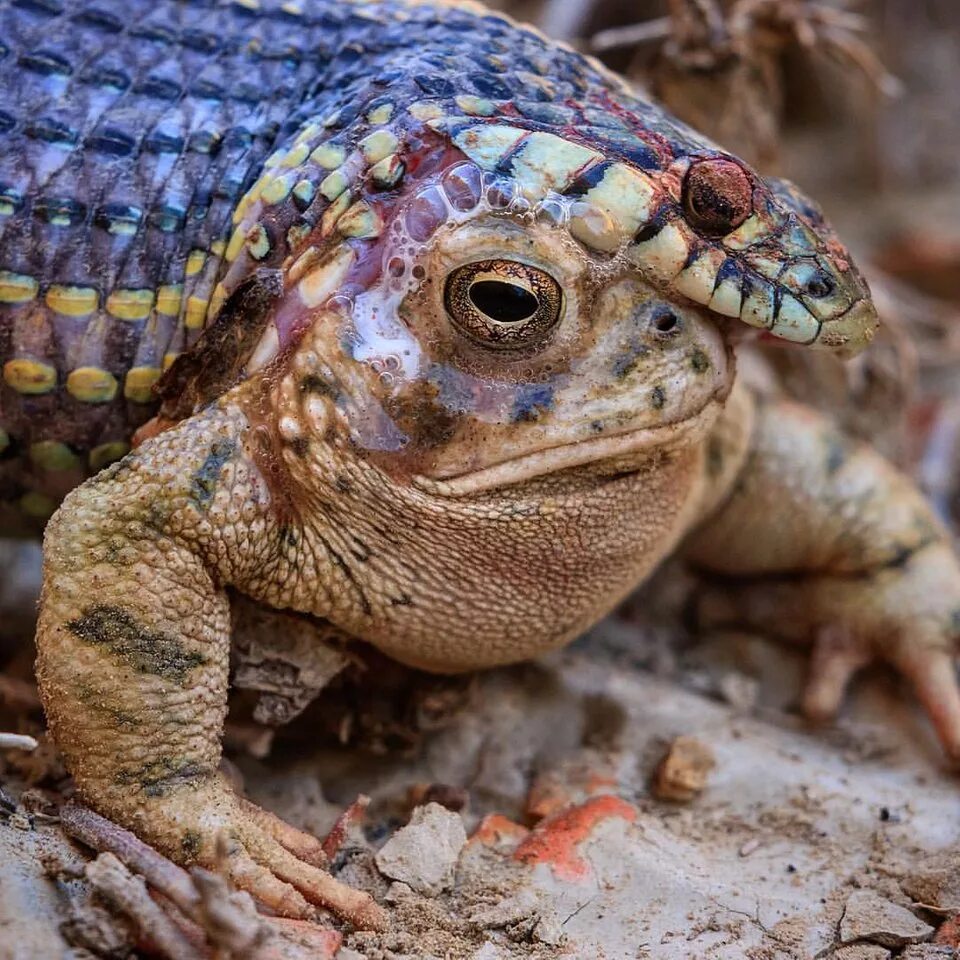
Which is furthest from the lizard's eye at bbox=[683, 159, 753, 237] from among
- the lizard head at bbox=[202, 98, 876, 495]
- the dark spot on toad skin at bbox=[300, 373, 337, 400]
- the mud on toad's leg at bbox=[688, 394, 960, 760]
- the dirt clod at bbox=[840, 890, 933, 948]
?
the dirt clod at bbox=[840, 890, 933, 948]

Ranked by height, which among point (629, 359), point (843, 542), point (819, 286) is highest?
point (819, 286)

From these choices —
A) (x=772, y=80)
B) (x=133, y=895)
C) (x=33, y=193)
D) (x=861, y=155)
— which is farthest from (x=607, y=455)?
(x=861, y=155)

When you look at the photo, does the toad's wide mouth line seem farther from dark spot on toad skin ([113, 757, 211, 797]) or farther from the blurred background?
the blurred background

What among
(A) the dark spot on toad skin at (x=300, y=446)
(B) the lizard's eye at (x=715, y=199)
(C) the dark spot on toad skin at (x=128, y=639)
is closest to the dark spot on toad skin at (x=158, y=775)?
(C) the dark spot on toad skin at (x=128, y=639)

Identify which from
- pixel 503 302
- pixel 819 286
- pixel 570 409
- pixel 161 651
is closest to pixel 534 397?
pixel 570 409

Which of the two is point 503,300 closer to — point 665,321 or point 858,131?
point 665,321

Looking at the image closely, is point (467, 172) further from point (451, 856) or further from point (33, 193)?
point (451, 856)
